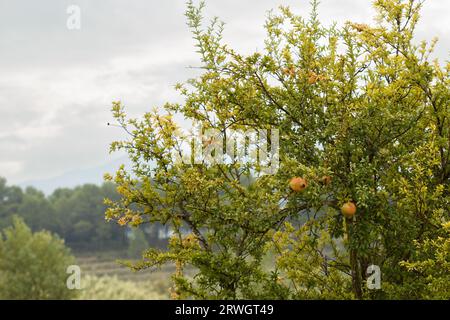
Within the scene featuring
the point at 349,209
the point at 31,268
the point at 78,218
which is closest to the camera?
the point at 349,209

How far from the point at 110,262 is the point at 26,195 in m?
31.1

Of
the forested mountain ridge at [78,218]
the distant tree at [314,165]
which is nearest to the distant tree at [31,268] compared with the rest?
the distant tree at [314,165]

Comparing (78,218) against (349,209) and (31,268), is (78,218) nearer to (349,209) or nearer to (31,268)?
(31,268)

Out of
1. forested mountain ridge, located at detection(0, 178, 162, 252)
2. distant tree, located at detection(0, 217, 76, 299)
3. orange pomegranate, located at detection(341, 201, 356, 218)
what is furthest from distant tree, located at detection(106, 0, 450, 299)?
forested mountain ridge, located at detection(0, 178, 162, 252)

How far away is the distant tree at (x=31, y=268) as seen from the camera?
48.9 m

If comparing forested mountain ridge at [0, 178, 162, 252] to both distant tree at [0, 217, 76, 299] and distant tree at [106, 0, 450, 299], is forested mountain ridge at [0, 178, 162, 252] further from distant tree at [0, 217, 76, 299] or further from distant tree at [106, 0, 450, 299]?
distant tree at [106, 0, 450, 299]

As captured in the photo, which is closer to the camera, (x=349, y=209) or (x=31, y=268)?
(x=349, y=209)

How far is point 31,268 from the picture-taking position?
49.8 meters

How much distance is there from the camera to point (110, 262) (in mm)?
99500

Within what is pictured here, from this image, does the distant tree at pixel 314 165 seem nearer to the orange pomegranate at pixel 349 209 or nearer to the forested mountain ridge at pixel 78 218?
the orange pomegranate at pixel 349 209

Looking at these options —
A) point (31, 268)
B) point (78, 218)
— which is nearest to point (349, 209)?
point (31, 268)

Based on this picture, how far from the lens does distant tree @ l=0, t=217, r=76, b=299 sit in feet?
160

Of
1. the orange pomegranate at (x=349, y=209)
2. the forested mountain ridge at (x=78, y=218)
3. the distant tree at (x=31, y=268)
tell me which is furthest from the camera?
the forested mountain ridge at (x=78, y=218)
